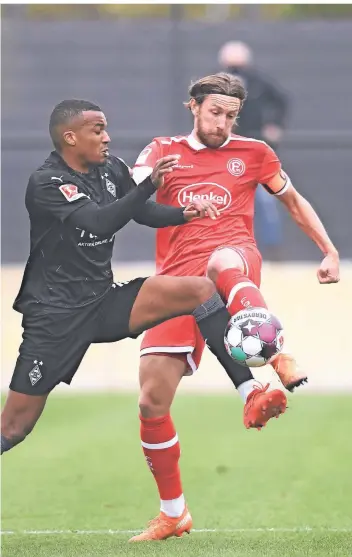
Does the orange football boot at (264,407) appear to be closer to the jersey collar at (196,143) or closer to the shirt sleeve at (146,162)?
the shirt sleeve at (146,162)

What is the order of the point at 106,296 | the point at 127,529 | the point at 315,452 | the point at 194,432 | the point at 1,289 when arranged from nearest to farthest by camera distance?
1. the point at 106,296
2. the point at 127,529
3. the point at 315,452
4. the point at 194,432
5. the point at 1,289

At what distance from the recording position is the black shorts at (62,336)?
6547 millimetres

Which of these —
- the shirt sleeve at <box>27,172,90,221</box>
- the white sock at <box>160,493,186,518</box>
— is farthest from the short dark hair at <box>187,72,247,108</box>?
the white sock at <box>160,493,186,518</box>

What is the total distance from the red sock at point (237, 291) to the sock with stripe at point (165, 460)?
1.05m

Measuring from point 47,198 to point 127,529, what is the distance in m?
2.31

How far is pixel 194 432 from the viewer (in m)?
11.4

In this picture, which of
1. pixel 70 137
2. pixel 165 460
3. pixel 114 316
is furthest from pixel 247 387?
pixel 70 137

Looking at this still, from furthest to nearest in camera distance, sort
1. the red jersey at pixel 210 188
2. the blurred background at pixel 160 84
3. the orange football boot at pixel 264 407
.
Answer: the blurred background at pixel 160 84 → the red jersey at pixel 210 188 → the orange football boot at pixel 264 407

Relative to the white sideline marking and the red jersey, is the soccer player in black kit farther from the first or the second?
the white sideline marking

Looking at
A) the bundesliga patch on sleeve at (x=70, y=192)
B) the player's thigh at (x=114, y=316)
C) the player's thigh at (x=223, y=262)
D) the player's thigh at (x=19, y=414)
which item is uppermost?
the bundesliga patch on sleeve at (x=70, y=192)

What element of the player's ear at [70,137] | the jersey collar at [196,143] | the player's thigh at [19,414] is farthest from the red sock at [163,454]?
the player's ear at [70,137]

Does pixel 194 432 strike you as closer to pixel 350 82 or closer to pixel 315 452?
pixel 315 452

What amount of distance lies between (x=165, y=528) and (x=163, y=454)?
0.41 m

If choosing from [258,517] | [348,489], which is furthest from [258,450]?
[258,517]
